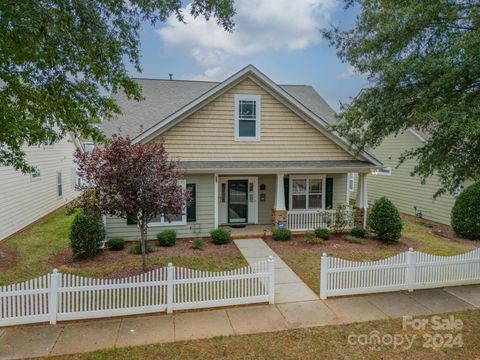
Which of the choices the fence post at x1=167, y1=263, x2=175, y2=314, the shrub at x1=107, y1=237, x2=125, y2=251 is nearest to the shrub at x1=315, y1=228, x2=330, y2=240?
the shrub at x1=107, y1=237, x2=125, y2=251

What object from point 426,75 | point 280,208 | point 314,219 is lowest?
point 314,219

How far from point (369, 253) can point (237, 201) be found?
5880 millimetres

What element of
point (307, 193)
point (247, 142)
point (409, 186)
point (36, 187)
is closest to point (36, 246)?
point (36, 187)

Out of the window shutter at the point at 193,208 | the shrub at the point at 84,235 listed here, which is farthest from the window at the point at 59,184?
the window shutter at the point at 193,208

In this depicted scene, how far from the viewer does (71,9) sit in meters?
5.77

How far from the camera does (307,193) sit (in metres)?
14.6

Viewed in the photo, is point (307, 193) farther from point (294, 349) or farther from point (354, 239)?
point (294, 349)

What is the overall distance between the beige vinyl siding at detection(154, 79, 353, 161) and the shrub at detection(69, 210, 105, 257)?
4.03 metres

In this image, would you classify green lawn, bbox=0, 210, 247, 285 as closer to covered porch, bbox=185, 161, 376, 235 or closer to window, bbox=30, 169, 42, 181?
covered porch, bbox=185, 161, 376, 235

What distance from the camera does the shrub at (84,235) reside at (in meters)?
9.94

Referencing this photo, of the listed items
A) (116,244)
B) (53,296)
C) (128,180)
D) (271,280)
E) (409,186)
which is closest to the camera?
(53,296)

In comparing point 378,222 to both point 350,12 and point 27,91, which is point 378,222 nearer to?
point 350,12

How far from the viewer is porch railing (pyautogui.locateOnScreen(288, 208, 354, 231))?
1370 centimetres

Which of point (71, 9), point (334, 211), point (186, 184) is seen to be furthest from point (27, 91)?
point (334, 211)
